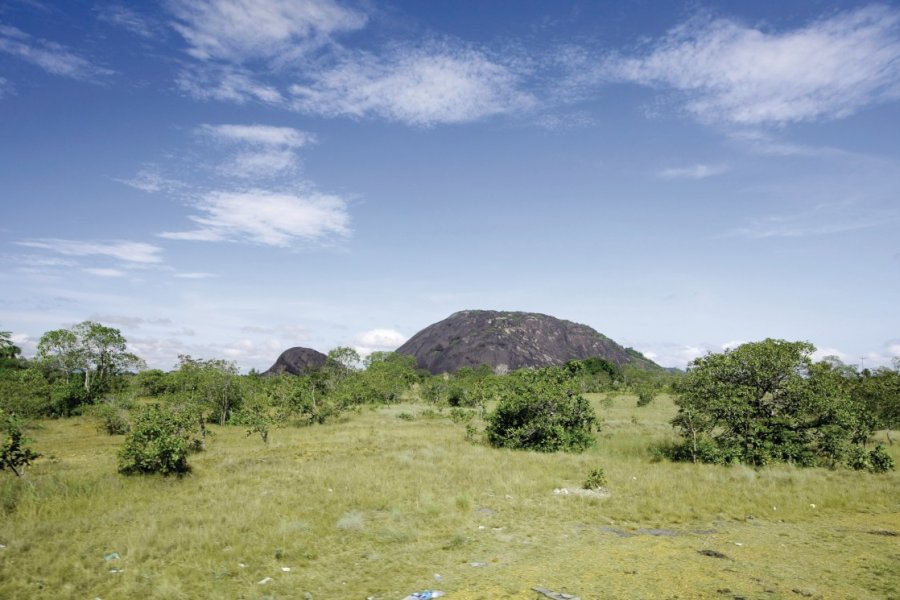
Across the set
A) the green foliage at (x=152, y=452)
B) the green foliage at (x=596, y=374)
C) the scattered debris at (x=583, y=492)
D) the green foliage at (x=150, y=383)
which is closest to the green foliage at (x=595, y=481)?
the scattered debris at (x=583, y=492)

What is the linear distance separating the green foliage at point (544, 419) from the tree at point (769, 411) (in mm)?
4612

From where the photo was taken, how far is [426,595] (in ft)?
26.5

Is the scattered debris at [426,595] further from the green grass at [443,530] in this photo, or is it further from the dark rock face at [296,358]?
the dark rock face at [296,358]

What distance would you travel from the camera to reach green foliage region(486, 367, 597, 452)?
77.9 ft

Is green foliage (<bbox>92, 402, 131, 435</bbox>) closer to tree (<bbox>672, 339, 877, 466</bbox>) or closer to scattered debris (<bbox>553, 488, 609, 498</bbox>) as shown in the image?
scattered debris (<bbox>553, 488, 609, 498</bbox>)

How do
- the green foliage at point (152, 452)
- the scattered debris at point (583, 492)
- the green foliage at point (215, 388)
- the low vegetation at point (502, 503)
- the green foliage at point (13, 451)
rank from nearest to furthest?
the low vegetation at point (502, 503) < the scattered debris at point (583, 492) < the green foliage at point (13, 451) < the green foliage at point (152, 452) < the green foliage at point (215, 388)

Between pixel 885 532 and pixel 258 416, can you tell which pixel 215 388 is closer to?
pixel 258 416

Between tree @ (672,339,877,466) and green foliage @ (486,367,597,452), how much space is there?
4.61 m

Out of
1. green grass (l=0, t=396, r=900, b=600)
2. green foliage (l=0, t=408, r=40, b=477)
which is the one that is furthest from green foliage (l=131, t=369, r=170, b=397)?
green foliage (l=0, t=408, r=40, b=477)

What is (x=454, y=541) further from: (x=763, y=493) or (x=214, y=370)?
(x=214, y=370)

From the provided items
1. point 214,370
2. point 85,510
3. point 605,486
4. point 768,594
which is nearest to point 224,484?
point 85,510

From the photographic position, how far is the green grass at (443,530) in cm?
857

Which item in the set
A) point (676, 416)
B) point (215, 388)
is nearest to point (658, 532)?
point (676, 416)

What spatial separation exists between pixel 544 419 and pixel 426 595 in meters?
17.1
